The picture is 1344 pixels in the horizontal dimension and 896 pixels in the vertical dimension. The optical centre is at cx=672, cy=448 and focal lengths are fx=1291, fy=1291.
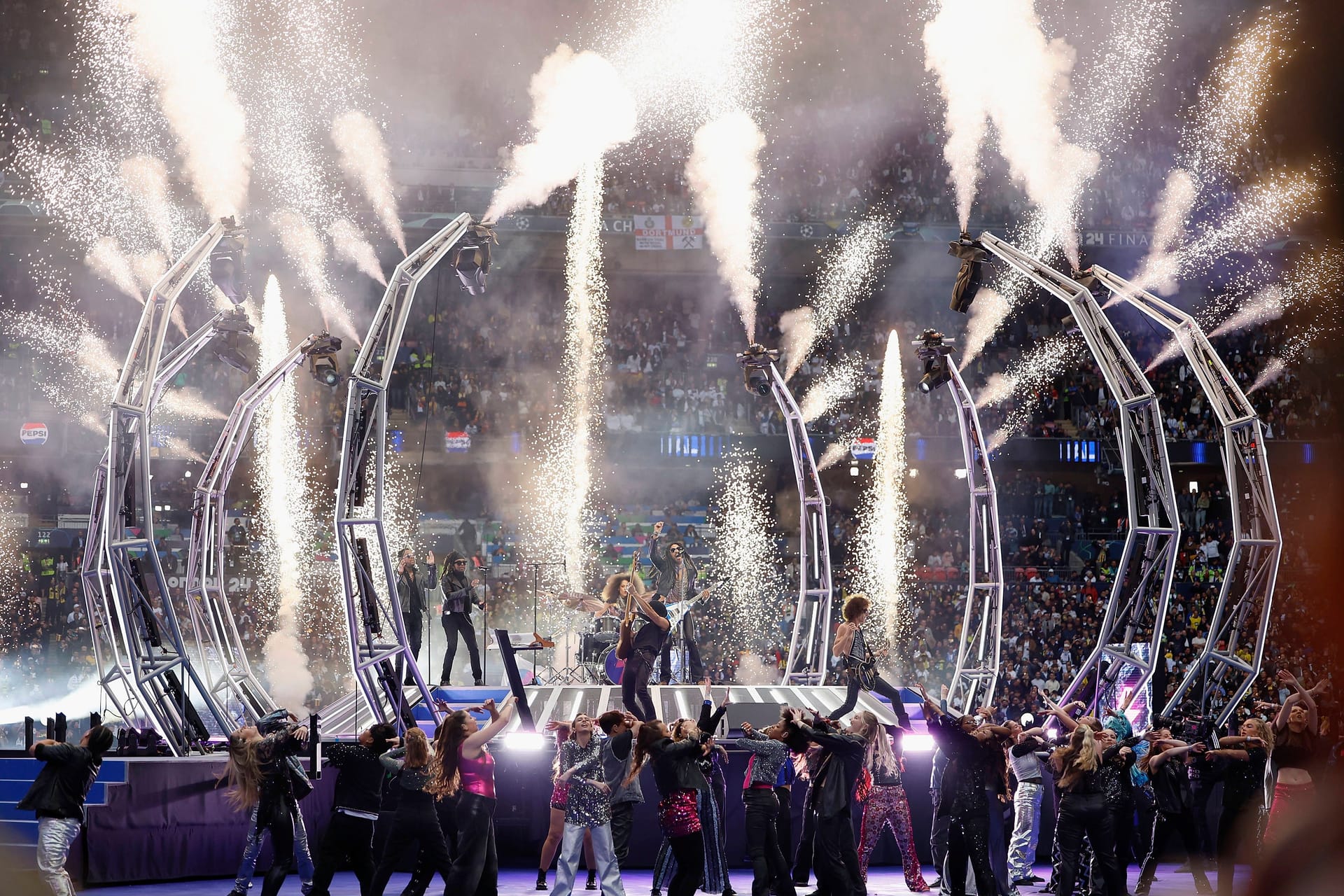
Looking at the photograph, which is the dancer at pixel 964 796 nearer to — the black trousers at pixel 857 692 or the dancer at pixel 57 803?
the black trousers at pixel 857 692

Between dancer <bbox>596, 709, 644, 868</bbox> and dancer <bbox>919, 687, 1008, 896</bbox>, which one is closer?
dancer <bbox>596, 709, 644, 868</bbox>

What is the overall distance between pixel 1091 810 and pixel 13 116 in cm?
2690

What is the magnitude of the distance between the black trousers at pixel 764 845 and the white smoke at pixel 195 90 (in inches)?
498

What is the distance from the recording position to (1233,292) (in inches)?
1134

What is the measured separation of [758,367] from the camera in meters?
15.9

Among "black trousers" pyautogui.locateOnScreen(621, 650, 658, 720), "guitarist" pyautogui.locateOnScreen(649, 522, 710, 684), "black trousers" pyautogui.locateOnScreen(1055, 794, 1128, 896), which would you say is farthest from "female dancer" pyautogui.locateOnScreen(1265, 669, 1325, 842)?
"guitarist" pyautogui.locateOnScreen(649, 522, 710, 684)

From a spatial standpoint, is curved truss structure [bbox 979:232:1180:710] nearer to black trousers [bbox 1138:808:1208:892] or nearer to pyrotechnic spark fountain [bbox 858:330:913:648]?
black trousers [bbox 1138:808:1208:892]

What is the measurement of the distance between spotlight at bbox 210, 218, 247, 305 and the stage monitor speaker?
244 inches

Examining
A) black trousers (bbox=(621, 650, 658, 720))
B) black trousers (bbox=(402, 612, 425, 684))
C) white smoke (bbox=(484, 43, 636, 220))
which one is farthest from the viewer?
white smoke (bbox=(484, 43, 636, 220))

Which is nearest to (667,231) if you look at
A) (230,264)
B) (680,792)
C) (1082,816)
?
(230,264)

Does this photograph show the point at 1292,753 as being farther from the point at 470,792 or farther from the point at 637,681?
the point at 470,792

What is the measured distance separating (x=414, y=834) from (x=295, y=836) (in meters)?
1.65

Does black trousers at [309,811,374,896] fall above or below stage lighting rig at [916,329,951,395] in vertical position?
below

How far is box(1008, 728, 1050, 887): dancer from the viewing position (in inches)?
411
